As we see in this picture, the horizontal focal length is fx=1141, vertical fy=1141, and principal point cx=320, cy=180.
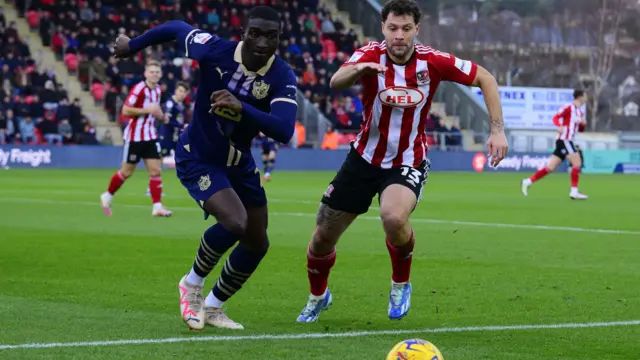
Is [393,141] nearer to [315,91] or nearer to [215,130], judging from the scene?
[215,130]

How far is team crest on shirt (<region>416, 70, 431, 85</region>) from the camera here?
7930 millimetres

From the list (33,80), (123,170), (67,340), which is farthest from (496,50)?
(67,340)

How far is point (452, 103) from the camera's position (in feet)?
162

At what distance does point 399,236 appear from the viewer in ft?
26.2

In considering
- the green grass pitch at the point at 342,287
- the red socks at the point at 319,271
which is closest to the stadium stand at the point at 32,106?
the green grass pitch at the point at 342,287

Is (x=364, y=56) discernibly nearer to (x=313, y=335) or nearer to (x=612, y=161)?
(x=313, y=335)

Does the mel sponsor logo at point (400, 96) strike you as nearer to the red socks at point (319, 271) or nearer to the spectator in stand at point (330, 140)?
the red socks at point (319, 271)

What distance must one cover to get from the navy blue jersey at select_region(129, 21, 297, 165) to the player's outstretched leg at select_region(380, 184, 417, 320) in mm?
1027

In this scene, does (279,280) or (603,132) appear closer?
(279,280)

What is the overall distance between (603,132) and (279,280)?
150 ft

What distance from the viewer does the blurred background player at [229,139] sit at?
23.8 ft

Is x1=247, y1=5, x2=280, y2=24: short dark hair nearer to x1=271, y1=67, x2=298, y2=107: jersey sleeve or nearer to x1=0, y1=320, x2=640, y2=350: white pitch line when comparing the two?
x1=271, y1=67, x2=298, y2=107: jersey sleeve

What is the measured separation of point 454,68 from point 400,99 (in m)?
0.44

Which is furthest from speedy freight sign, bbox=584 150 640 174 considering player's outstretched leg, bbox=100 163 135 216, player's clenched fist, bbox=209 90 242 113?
player's clenched fist, bbox=209 90 242 113
